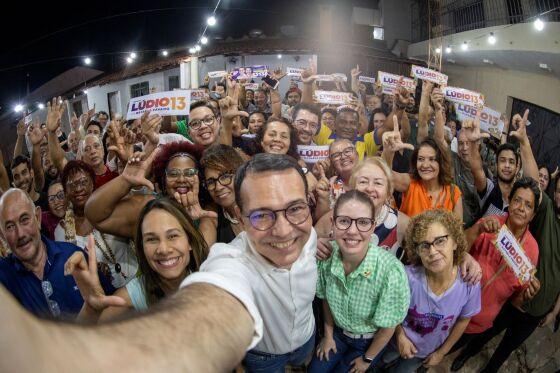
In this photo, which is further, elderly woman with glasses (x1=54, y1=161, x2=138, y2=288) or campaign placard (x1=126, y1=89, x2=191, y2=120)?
campaign placard (x1=126, y1=89, x2=191, y2=120)

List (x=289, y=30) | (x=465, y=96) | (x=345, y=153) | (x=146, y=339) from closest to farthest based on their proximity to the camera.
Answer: (x=146, y=339)
(x=345, y=153)
(x=465, y=96)
(x=289, y=30)

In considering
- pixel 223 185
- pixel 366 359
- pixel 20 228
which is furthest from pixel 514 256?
pixel 20 228

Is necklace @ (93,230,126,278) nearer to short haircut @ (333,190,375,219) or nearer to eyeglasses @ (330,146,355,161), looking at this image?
short haircut @ (333,190,375,219)

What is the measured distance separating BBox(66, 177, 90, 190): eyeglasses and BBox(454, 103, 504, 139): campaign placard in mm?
3848

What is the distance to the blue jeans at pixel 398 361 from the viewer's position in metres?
2.24

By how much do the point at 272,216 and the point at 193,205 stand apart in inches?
41.5

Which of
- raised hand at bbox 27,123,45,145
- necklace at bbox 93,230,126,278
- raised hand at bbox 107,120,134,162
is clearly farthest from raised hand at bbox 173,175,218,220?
raised hand at bbox 27,123,45,145

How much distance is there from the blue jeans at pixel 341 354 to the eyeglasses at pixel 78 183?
6.86 feet

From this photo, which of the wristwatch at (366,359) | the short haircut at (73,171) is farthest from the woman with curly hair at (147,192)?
the wristwatch at (366,359)

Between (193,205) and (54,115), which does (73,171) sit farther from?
(54,115)

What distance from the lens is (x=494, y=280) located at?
229 cm

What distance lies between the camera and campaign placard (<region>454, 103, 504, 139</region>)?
382cm

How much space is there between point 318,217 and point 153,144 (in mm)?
1377

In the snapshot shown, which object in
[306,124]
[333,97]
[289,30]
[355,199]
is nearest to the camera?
[355,199]
